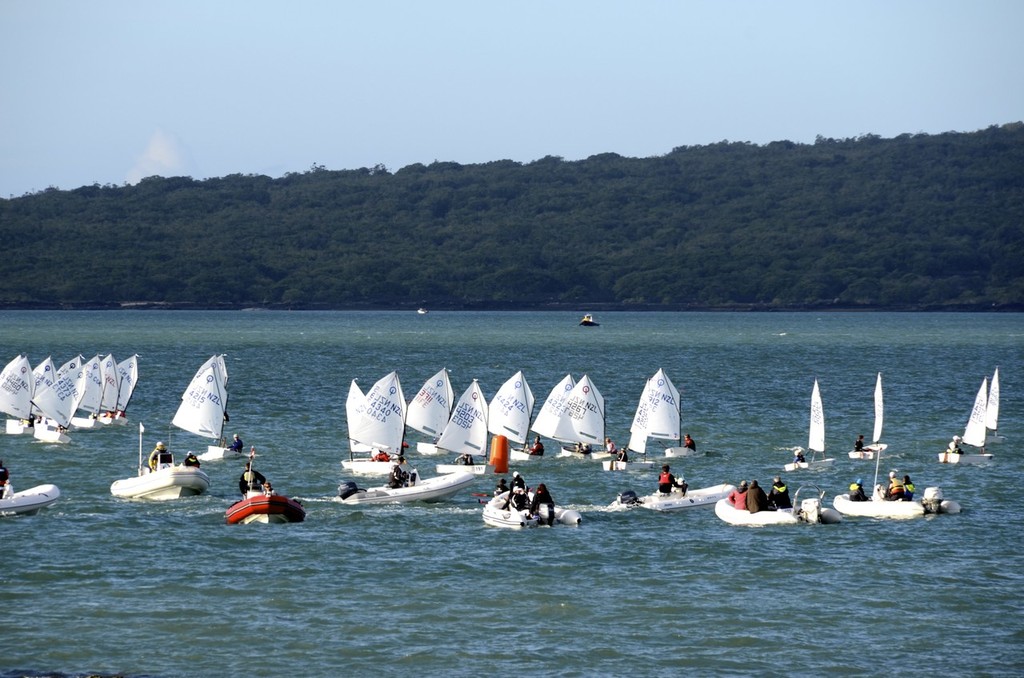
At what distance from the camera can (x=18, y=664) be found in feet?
100

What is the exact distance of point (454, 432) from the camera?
57750 millimetres

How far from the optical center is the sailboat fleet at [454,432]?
48.9m

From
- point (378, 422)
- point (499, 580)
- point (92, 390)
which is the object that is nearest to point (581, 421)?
point (378, 422)

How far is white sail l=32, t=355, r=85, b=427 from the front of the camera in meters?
68.7

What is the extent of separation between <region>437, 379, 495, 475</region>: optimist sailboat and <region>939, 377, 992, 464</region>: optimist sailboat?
1769cm

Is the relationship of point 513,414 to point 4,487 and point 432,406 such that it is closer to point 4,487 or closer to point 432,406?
point 432,406

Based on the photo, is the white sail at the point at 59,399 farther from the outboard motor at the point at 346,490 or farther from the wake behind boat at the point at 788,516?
the wake behind boat at the point at 788,516

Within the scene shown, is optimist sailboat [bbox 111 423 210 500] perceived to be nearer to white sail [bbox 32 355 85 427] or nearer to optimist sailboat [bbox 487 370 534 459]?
optimist sailboat [bbox 487 370 534 459]

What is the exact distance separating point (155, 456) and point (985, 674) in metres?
28.6

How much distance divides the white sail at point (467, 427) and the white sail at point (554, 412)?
179 inches

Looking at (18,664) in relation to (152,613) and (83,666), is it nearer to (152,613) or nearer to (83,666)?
(83,666)

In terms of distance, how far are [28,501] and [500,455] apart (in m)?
18.2

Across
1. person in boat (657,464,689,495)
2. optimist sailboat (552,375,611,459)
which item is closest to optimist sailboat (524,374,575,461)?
optimist sailboat (552,375,611,459)

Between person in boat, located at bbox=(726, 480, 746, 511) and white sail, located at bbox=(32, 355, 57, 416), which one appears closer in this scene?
person in boat, located at bbox=(726, 480, 746, 511)
